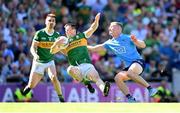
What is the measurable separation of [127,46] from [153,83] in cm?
609

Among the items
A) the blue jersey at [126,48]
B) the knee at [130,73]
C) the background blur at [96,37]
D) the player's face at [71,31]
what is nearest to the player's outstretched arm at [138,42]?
the blue jersey at [126,48]

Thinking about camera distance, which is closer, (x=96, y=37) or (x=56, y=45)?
(x=56, y=45)

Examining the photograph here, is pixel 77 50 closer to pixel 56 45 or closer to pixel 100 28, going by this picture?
pixel 56 45

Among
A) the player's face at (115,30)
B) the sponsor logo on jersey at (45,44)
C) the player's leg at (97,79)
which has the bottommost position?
the player's leg at (97,79)

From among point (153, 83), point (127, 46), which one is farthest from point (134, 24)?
point (127, 46)

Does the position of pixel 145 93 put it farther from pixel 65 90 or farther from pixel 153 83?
pixel 65 90

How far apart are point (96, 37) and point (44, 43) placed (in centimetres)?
634

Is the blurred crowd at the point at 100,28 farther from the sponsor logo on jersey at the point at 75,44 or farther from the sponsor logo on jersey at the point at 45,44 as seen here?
the sponsor logo on jersey at the point at 75,44

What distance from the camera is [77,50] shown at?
21.8 metres

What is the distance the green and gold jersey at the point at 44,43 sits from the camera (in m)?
22.2

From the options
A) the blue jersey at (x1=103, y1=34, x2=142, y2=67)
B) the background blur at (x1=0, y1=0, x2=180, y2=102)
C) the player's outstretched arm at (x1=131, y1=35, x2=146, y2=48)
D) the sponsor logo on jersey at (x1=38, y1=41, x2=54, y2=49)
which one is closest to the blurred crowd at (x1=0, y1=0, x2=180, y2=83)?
the background blur at (x1=0, y1=0, x2=180, y2=102)
